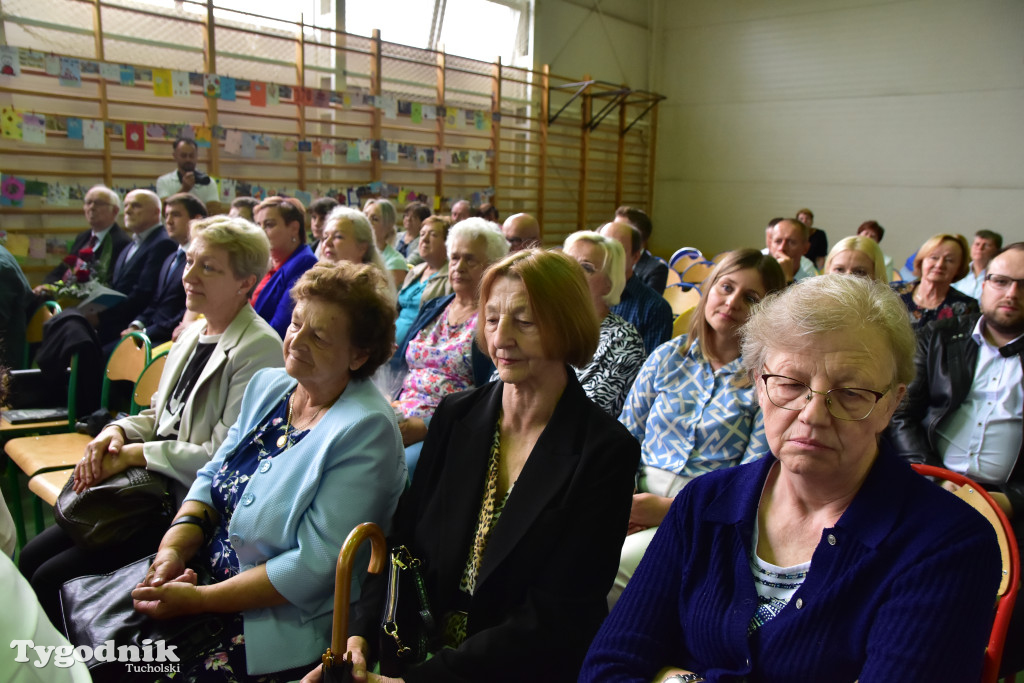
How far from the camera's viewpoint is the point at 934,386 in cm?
249

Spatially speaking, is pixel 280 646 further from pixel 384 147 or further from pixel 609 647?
pixel 384 147

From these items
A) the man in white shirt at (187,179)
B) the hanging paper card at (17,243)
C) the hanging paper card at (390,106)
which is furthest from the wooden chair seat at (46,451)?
the hanging paper card at (390,106)

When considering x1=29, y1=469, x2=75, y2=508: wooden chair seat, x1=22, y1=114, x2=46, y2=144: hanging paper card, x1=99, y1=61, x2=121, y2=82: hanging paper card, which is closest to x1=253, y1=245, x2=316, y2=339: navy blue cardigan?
x1=29, y1=469, x2=75, y2=508: wooden chair seat

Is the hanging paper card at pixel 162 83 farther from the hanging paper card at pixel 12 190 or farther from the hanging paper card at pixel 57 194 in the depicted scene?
the hanging paper card at pixel 12 190

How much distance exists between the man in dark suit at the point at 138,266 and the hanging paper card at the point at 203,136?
2335 millimetres

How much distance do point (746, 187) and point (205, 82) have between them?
8274 millimetres

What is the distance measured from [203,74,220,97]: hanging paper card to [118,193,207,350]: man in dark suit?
252 cm

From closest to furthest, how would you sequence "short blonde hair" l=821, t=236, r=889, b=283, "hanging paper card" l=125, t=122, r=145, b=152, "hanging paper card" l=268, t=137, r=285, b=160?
"short blonde hair" l=821, t=236, r=889, b=283 < "hanging paper card" l=125, t=122, r=145, b=152 < "hanging paper card" l=268, t=137, r=285, b=160

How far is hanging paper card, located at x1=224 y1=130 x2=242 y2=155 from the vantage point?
280 inches

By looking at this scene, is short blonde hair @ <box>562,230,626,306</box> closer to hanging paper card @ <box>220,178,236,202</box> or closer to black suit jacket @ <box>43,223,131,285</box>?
black suit jacket @ <box>43,223,131,285</box>

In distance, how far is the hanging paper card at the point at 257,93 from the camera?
7.21 m

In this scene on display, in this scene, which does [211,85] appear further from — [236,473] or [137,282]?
[236,473]

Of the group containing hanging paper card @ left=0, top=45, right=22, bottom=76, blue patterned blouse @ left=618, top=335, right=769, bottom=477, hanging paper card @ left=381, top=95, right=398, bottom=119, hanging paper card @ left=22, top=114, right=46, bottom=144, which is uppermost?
hanging paper card @ left=381, top=95, right=398, bottom=119

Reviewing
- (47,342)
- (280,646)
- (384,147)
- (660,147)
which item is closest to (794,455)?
(280,646)
